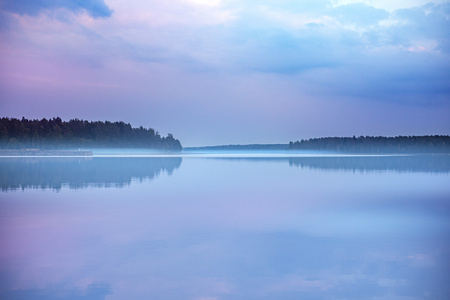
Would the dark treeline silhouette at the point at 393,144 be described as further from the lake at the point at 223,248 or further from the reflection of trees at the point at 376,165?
the lake at the point at 223,248

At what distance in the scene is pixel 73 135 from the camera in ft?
463

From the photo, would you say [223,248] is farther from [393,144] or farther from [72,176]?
[393,144]

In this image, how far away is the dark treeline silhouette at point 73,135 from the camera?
12631cm

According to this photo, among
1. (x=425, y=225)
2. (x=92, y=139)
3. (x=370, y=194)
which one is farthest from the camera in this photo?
(x=92, y=139)

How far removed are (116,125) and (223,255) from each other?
154341 mm

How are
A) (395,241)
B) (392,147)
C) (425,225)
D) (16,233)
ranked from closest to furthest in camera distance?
(395,241) → (16,233) → (425,225) → (392,147)

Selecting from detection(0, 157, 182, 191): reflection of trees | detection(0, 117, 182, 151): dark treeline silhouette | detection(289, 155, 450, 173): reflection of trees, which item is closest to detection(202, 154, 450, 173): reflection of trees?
detection(289, 155, 450, 173): reflection of trees

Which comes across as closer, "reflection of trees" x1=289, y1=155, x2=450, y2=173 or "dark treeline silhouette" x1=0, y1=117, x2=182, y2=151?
"reflection of trees" x1=289, y1=155, x2=450, y2=173

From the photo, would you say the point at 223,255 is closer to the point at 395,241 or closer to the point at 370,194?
the point at 395,241

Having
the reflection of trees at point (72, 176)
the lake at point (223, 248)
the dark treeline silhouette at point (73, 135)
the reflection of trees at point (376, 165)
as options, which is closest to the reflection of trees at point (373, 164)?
the reflection of trees at point (376, 165)

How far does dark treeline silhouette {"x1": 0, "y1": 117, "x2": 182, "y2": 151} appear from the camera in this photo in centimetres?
12631

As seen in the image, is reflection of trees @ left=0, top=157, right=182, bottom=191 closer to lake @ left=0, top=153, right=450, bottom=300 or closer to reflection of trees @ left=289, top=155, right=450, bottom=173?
lake @ left=0, top=153, right=450, bottom=300

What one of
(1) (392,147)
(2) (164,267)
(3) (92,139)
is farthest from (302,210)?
(1) (392,147)

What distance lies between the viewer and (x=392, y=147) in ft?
566
